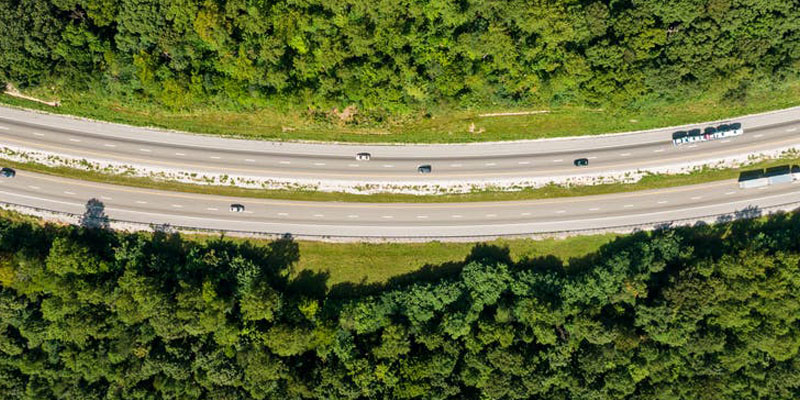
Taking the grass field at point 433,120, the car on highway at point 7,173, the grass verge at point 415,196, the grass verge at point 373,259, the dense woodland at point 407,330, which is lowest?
the dense woodland at point 407,330

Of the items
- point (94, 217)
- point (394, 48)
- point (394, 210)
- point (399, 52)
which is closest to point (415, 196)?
point (394, 210)

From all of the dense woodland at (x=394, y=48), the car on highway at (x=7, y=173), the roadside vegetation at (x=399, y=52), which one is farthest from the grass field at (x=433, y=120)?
the car on highway at (x=7, y=173)

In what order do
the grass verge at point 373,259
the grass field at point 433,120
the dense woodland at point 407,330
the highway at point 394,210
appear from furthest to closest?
1. the grass verge at point 373,259
2. the highway at point 394,210
3. the grass field at point 433,120
4. the dense woodland at point 407,330

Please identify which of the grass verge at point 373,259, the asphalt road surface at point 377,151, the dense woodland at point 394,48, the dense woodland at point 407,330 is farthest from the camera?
the grass verge at point 373,259

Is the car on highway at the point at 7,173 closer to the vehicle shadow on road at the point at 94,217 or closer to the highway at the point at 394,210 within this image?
the highway at the point at 394,210

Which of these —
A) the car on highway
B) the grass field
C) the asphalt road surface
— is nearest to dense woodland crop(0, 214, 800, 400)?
the car on highway

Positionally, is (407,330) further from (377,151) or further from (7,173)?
(7,173)
